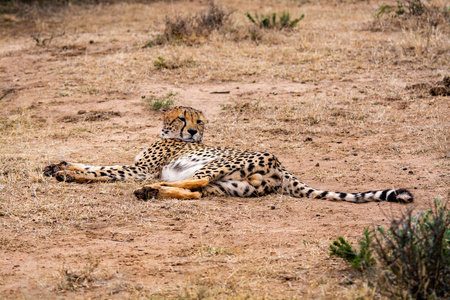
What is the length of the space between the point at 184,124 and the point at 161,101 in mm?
2024

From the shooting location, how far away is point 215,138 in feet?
24.2

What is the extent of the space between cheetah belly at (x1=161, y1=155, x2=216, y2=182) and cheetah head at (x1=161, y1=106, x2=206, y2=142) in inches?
22.7

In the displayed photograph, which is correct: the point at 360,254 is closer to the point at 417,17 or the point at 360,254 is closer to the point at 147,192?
the point at 147,192

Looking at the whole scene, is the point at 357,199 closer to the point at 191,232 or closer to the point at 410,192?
the point at 410,192

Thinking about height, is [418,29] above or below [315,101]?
above

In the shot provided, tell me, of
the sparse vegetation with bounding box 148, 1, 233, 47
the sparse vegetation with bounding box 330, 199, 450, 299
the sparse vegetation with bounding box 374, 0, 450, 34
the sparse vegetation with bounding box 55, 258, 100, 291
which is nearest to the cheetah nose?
the sparse vegetation with bounding box 55, 258, 100, 291

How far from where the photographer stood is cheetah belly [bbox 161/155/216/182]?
5.59 m

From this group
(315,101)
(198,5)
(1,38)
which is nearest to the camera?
(315,101)


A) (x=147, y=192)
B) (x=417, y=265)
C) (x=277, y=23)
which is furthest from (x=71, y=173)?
(x=277, y=23)

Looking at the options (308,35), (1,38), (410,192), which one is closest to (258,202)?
(410,192)

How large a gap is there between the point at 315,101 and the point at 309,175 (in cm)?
239

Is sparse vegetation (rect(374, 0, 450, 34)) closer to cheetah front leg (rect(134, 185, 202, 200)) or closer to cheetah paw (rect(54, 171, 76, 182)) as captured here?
cheetah front leg (rect(134, 185, 202, 200))

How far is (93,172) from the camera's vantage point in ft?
18.6

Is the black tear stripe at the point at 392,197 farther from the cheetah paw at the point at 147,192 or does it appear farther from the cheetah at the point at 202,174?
the cheetah paw at the point at 147,192
